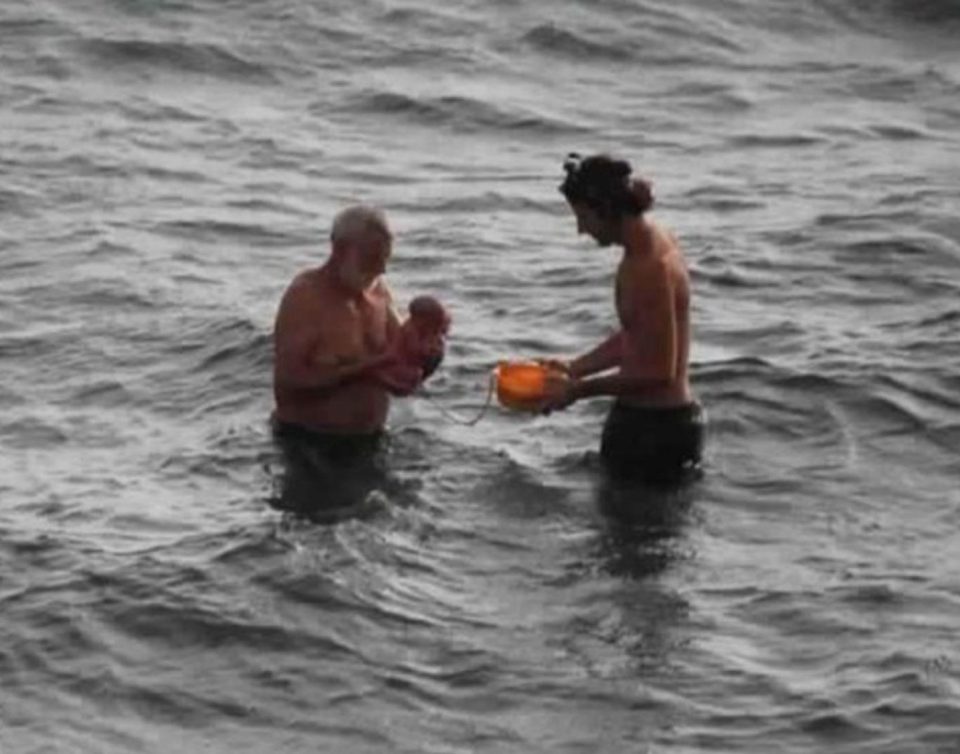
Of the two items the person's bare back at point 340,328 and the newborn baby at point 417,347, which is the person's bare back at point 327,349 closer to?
the person's bare back at point 340,328

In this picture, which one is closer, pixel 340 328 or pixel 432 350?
pixel 432 350

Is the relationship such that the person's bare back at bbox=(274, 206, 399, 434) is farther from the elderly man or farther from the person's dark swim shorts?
the person's dark swim shorts

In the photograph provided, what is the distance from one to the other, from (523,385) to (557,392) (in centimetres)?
20

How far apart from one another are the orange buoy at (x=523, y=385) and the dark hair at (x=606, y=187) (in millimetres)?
1050

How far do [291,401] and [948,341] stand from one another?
15.5ft

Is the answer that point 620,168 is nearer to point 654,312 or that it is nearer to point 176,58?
point 654,312

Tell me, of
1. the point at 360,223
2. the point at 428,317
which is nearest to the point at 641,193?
the point at 428,317

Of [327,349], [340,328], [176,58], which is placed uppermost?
[176,58]

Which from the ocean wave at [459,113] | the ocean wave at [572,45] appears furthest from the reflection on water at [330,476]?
the ocean wave at [572,45]

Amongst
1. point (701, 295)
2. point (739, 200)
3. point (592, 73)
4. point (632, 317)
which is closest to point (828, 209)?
point (739, 200)

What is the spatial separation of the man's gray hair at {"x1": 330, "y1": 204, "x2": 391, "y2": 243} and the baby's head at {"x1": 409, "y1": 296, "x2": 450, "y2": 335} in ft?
1.56

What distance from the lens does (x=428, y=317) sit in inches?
726

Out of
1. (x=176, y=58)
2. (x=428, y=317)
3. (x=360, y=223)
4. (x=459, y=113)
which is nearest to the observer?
(x=428, y=317)

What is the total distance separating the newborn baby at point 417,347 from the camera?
18.4 meters
